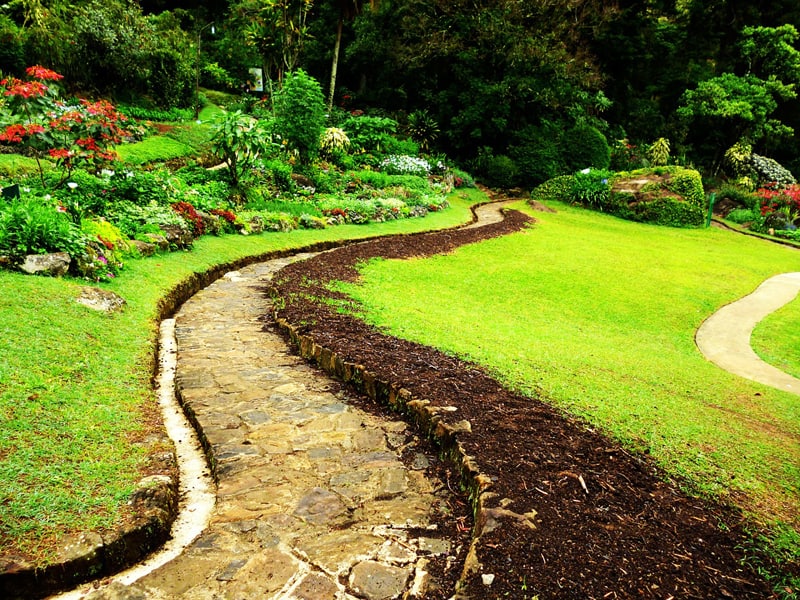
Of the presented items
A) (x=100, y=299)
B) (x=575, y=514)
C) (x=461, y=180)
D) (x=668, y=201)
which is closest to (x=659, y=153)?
(x=668, y=201)

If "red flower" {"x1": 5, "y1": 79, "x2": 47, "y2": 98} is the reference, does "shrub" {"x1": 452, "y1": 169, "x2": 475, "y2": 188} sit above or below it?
below

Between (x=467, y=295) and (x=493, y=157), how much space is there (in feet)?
61.8

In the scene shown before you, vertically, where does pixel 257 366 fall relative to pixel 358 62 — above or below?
below

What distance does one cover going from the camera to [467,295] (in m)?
8.23

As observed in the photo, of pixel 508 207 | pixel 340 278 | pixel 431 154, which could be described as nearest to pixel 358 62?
pixel 431 154

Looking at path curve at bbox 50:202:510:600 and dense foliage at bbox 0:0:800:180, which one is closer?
path curve at bbox 50:202:510:600

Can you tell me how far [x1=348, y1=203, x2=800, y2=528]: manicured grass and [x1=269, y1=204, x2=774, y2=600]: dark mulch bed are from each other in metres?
0.29

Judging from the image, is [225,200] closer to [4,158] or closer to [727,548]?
[4,158]

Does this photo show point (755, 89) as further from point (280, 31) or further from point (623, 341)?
point (623, 341)

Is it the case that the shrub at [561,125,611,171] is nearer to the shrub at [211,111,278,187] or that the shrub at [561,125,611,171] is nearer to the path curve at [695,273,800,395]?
the path curve at [695,273,800,395]

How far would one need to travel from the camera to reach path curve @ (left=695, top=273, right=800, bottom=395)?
19.7 ft

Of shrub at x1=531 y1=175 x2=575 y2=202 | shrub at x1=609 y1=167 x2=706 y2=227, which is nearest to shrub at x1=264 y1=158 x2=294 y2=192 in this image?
shrub at x1=531 y1=175 x2=575 y2=202

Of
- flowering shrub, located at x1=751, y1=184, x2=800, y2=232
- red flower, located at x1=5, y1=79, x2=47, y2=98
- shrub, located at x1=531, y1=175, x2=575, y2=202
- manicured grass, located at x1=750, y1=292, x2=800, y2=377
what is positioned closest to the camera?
manicured grass, located at x1=750, y1=292, x2=800, y2=377

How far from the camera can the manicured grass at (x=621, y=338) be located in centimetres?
362
